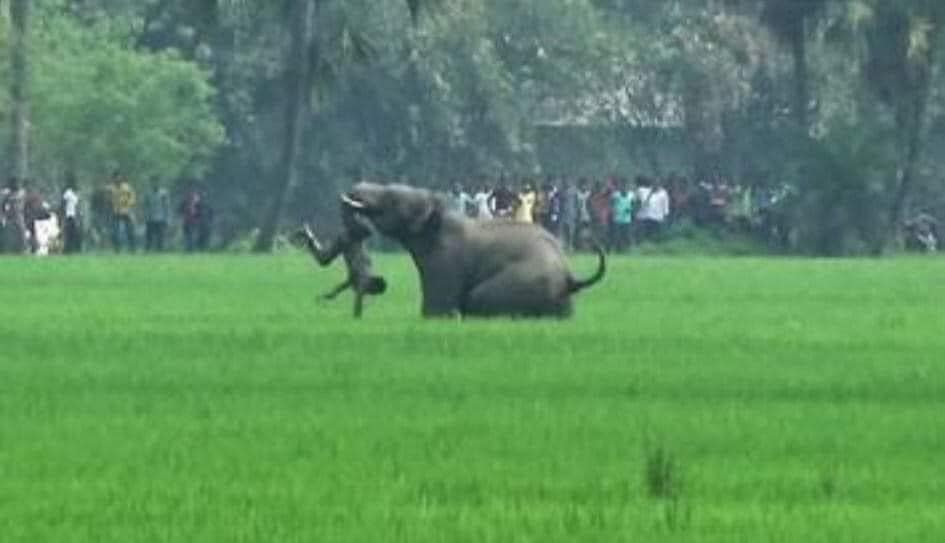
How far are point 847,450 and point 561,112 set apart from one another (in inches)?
3782

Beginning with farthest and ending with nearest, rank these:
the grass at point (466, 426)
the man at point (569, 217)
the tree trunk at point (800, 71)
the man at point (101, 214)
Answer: the tree trunk at point (800, 71) → the man at point (569, 217) → the man at point (101, 214) → the grass at point (466, 426)

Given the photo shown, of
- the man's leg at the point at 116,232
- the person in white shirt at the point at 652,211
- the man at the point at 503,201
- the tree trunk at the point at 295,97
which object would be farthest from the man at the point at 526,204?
the man's leg at the point at 116,232

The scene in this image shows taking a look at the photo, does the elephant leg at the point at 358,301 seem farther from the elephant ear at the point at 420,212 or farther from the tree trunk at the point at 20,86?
the tree trunk at the point at 20,86

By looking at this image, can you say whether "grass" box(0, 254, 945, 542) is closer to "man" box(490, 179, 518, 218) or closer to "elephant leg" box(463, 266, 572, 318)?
"elephant leg" box(463, 266, 572, 318)

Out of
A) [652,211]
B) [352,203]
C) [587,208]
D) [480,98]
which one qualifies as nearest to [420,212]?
[352,203]

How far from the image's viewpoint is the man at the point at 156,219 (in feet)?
278

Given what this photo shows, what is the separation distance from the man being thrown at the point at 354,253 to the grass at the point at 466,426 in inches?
12.8

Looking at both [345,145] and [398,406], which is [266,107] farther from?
[398,406]

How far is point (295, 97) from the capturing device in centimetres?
8188

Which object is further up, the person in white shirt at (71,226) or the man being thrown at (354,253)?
the man being thrown at (354,253)

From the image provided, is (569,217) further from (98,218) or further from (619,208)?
(98,218)

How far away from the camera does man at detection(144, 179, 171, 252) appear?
84688 mm

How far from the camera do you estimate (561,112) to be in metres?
115

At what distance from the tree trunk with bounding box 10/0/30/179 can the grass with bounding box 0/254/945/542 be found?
162 feet
